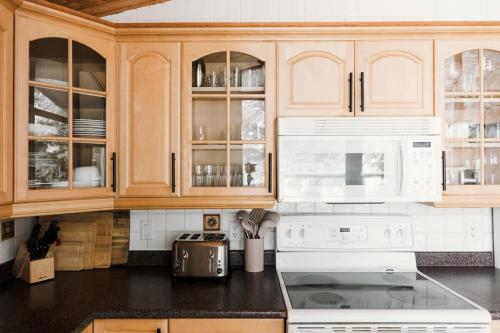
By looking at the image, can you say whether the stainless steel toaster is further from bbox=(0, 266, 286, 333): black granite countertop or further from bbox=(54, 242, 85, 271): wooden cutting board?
bbox=(54, 242, 85, 271): wooden cutting board

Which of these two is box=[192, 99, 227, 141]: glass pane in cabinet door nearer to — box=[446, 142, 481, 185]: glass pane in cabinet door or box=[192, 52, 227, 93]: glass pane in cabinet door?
box=[192, 52, 227, 93]: glass pane in cabinet door

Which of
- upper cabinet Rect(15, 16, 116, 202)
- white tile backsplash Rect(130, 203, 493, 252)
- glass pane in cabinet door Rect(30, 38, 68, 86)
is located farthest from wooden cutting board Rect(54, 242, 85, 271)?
glass pane in cabinet door Rect(30, 38, 68, 86)

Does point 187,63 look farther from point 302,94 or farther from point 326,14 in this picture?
point 326,14

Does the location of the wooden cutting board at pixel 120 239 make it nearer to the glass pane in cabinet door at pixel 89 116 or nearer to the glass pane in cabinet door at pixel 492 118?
the glass pane in cabinet door at pixel 89 116

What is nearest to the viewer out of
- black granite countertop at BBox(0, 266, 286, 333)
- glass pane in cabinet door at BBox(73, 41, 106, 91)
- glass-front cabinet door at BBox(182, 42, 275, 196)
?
black granite countertop at BBox(0, 266, 286, 333)

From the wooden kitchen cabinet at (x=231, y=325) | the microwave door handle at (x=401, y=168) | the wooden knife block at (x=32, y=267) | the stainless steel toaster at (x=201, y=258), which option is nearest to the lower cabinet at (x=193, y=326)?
the wooden kitchen cabinet at (x=231, y=325)

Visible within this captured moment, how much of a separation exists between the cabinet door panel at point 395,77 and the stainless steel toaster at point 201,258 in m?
1.03

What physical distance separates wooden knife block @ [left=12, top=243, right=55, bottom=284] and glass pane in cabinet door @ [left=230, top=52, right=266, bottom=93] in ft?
4.40

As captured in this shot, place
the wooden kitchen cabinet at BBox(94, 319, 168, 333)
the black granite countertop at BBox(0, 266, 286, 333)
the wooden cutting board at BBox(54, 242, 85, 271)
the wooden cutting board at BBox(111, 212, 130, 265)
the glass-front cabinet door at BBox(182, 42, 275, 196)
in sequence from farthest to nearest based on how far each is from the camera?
1. the wooden cutting board at BBox(111, 212, 130, 265)
2. the wooden cutting board at BBox(54, 242, 85, 271)
3. the glass-front cabinet door at BBox(182, 42, 275, 196)
4. the wooden kitchen cabinet at BBox(94, 319, 168, 333)
5. the black granite countertop at BBox(0, 266, 286, 333)

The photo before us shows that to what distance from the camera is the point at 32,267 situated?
1806mm

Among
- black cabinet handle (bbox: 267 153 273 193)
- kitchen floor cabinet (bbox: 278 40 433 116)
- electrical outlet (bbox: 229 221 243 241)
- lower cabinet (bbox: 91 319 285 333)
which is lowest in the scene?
lower cabinet (bbox: 91 319 285 333)

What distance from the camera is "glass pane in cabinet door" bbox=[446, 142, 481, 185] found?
1.88 m

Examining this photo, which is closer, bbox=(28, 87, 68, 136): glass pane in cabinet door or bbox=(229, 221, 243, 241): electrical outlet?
bbox=(28, 87, 68, 136): glass pane in cabinet door

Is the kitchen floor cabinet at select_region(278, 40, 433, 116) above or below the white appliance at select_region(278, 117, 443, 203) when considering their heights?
above
